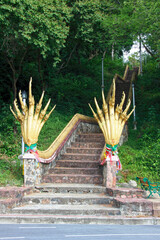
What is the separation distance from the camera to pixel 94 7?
1764cm

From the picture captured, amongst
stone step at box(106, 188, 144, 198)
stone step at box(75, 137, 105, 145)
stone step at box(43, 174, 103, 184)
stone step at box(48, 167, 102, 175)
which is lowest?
stone step at box(106, 188, 144, 198)

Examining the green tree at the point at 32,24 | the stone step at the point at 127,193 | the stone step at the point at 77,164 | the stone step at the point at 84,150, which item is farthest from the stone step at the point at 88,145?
the stone step at the point at 127,193

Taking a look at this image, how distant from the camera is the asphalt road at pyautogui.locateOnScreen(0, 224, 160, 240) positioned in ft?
19.0

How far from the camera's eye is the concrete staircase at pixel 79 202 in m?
7.29

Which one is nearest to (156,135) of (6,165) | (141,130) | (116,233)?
(141,130)

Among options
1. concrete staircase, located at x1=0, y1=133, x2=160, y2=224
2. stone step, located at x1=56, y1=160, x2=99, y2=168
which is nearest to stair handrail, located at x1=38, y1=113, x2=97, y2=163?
stone step, located at x1=56, y1=160, x2=99, y2=168

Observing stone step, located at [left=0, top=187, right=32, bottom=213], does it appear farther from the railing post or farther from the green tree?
the green tree

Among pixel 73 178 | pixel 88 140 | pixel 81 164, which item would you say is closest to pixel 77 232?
pixel 73 178

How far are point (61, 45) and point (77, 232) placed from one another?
36.1ft

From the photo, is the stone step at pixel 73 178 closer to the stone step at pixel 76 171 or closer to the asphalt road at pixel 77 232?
the stone step at pixel 76 171

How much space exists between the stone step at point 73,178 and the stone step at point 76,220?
3503 mm

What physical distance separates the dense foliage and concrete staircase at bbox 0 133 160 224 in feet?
5.62

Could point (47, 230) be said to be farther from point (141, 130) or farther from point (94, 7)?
point (94, 7)

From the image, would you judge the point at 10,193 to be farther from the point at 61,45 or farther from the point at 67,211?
the point at 61,45
